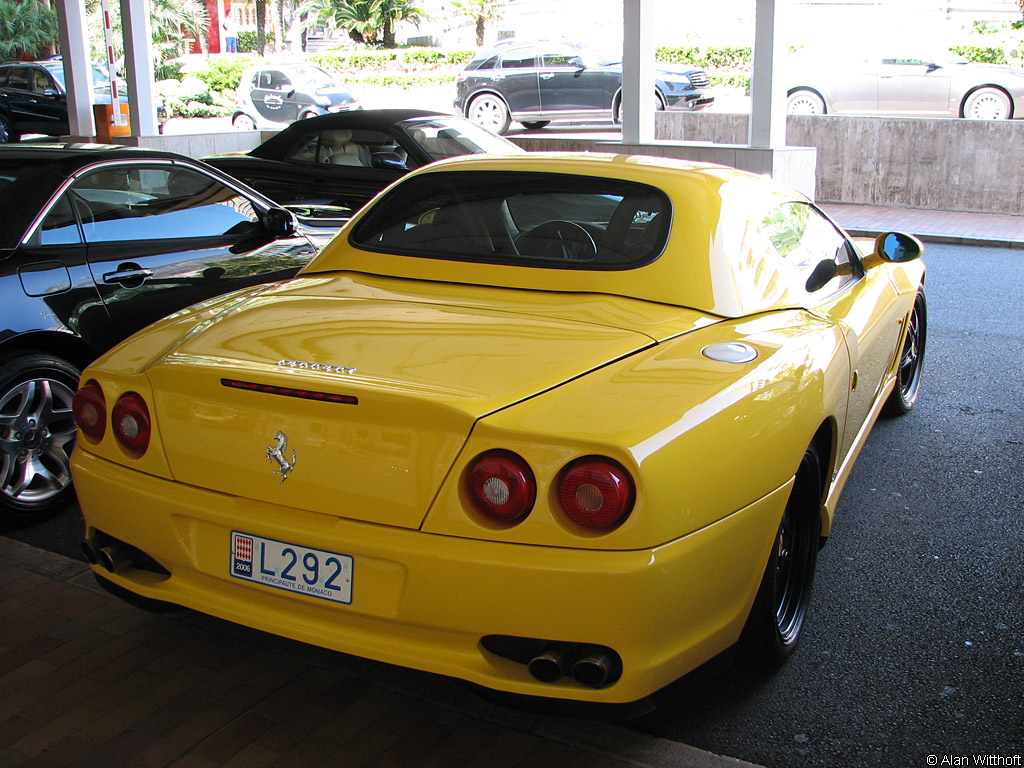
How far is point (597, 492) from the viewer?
211cm

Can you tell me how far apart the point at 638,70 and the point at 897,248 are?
917 cm

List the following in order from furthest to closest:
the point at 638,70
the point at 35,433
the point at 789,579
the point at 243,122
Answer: the point at 243,122, the point at 638,70, the point at 35,433, the point at 789,579

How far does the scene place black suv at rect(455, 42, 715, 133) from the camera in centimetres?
1938

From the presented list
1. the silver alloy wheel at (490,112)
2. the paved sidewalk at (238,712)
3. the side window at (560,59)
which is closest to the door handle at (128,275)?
the paved sidewalk at (238,712)

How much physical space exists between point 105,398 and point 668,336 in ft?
4.93

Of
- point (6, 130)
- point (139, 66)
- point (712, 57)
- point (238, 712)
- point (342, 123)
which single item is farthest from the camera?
point (712, 57)

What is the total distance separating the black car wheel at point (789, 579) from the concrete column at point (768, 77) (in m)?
9.51

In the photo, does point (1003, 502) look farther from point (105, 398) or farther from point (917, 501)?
point (105, 398)

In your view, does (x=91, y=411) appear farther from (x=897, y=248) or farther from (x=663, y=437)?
(x=897, y=248)

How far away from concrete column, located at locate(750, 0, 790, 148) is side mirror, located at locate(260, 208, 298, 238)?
791 cm

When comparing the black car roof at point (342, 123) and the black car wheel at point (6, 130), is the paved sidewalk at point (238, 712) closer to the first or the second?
the black car roof at point (342, 123)

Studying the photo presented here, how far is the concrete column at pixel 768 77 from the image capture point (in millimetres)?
11430

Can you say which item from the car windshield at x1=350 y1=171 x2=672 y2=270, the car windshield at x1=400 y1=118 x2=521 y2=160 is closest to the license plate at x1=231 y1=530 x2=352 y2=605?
the car windshield at x1=350 y1=171 x2=672 y2=270

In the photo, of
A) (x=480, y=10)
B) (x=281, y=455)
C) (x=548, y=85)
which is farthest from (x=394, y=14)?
(x=281, y=455)
